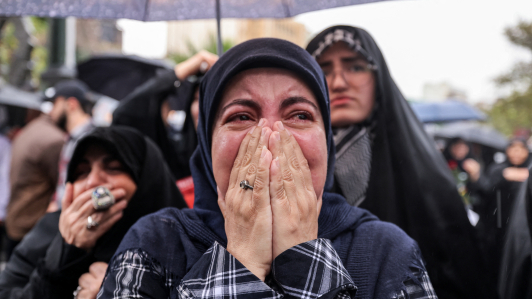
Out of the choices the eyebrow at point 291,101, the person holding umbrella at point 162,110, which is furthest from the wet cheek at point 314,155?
the person holding umbrella at point 162,110

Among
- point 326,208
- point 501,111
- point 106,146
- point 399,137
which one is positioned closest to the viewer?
point 326,208

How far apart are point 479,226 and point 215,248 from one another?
1.78m

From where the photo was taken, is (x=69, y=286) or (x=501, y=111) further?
(x=501, y=111)

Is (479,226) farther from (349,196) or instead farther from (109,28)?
(109,28)

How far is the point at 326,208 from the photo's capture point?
1582 mm

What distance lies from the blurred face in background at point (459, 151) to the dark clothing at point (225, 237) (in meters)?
7.49

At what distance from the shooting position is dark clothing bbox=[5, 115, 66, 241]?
4.32 metres

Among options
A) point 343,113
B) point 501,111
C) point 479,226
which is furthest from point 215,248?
point 501,111

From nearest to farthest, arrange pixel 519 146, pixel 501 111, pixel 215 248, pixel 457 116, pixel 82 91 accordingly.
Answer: pixel 215 248, pixel 82 91, pixel 519 146, pixel 457 116, pixel 501 111


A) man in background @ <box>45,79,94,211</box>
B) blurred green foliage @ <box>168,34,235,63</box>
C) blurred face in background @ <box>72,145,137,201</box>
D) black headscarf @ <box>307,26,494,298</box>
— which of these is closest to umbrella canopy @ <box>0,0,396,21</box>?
black headscarf @ <box>307,26,494,298</box>

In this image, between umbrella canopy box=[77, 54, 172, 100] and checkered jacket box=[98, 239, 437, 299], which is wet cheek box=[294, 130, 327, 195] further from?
umbrella canopy box=[77, 54, 172, 100]

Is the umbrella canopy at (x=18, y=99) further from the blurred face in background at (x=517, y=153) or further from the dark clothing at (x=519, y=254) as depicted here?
the blurred face in background at (x=517, y=153)

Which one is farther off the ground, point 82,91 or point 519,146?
point 82,91

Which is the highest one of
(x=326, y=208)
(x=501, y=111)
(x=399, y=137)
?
(x=399, y=137)
